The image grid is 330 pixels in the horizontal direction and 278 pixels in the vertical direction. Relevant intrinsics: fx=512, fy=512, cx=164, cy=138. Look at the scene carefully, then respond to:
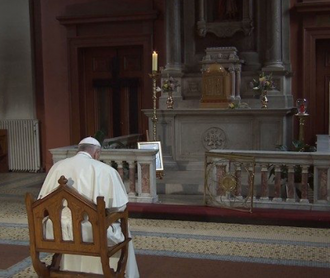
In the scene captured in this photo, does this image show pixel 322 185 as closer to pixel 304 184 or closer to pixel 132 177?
pixel 304 184

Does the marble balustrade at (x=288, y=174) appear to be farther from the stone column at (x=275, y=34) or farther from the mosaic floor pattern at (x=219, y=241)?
the stone column at (x=275, y=34)

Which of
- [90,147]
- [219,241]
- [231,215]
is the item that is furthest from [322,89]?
[90,147]

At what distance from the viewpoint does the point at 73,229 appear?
10.7ft

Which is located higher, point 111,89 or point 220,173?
point 111,89

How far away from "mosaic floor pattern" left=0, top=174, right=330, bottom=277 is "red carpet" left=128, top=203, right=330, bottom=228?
0.09 meters

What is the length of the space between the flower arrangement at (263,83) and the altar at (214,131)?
1.60 ft

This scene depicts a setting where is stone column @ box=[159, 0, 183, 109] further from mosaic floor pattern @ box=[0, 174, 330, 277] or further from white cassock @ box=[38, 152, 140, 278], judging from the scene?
white cassock @ box=[38, 152, 140, 278]

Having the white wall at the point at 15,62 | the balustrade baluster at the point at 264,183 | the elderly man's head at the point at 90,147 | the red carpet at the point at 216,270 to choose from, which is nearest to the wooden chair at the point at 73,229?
the elderly man's head at the point at 90,147

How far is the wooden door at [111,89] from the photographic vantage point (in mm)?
10461

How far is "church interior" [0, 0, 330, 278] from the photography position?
507cm

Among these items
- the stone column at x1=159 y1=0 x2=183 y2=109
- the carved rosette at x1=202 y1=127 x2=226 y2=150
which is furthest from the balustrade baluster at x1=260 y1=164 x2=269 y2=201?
the stone column at x1=159 y1=0 x2=183 y2=109

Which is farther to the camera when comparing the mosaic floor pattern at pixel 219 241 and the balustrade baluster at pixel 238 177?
the balustrade baluster at pixel 238 177

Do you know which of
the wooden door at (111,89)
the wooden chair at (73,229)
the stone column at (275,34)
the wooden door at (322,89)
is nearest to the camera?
the wooden chair at (73,229)

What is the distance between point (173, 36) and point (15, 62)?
369cm
